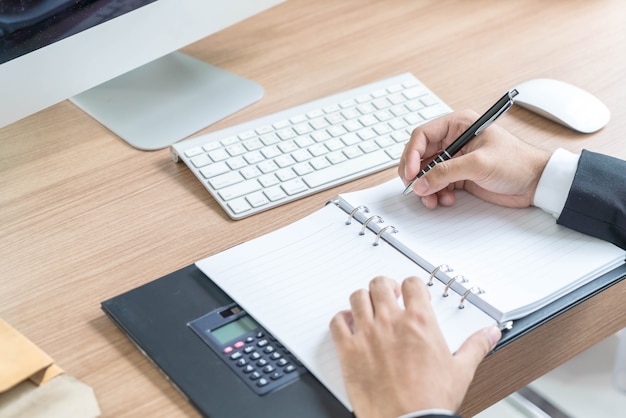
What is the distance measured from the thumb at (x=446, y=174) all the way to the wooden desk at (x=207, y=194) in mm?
105

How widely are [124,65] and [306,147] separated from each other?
25 cm

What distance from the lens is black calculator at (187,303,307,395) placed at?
2.45ft

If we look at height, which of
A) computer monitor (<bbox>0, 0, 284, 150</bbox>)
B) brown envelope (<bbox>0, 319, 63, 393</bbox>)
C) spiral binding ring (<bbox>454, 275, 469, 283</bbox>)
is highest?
computer monitor (<bbox>0, 0, 284, 150</bbox>)

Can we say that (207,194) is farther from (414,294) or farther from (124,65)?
(414,294)

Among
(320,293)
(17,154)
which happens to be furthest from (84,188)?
(320,293)

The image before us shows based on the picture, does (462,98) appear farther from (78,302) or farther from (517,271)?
(78,302)

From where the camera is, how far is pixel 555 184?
0.96 meters

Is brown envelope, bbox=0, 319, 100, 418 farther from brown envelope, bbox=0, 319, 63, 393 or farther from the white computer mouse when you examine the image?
the white computer mouse

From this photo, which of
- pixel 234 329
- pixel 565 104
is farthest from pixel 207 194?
pixel 565 104

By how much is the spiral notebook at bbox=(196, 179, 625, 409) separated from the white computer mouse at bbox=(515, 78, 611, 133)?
9.1 inches

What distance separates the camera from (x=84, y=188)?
1021 millimetres

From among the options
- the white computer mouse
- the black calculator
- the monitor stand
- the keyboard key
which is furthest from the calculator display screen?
the white computer mouse

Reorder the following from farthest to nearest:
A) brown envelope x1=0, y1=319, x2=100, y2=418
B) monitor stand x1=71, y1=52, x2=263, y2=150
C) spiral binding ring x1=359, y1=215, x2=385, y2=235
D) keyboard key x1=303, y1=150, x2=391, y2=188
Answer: monitor stand x1=71, y1=52, x2=263, y2=150
keyboard key x1=303, y1=150, x2=391, y2=188
spiral binding ring x1=359, y1=215, x2=385, y2=235
brown envelope x1=0, y1=319, x2=100, y2=418

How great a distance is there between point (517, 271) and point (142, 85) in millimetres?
605
